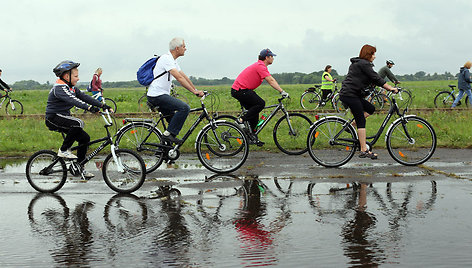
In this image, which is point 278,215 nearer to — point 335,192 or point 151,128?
point 335,192

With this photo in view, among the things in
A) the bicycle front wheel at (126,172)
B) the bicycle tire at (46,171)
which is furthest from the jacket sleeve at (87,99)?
the bicycle tire at (46,171)

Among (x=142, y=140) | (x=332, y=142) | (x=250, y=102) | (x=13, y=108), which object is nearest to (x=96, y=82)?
(x=13, y=108)

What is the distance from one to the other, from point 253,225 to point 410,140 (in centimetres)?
507

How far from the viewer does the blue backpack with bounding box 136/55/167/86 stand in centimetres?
900

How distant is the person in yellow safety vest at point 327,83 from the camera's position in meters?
23.4

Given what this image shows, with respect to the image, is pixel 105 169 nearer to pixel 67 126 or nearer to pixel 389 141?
pixel 67 126

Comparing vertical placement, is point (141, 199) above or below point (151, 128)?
below

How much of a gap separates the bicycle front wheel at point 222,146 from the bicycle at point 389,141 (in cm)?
137

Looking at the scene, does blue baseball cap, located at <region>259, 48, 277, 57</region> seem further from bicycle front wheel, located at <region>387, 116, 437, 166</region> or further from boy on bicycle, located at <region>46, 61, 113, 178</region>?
boy on bicycle, located at <region>46, 61, 113, 178</region>

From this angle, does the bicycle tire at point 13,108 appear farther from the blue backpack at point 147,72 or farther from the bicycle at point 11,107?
the blue backpack at point 147,72

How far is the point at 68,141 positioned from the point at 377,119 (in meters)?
11.5

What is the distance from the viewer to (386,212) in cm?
599

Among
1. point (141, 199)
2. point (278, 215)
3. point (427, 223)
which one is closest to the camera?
point (427, 223)

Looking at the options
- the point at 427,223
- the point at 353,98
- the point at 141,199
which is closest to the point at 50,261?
the point at 141,199
